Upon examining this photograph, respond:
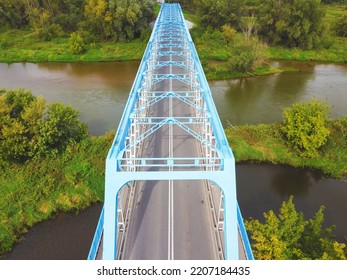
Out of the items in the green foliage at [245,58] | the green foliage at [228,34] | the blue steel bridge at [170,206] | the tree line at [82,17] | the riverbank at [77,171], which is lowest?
the riverbank at [77,171]

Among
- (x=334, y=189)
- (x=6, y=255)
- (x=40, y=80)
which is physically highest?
(x=40, y=80)

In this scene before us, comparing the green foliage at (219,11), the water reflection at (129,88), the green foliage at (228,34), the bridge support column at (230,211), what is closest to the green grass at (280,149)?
the water reflection at (129,88)

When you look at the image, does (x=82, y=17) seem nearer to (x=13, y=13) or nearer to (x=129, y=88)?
(x=13, y=13)

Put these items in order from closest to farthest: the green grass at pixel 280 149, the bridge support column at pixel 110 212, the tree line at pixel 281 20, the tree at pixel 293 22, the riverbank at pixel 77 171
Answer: the bridge support column at pixel 110 212 → the riverbank at pixel 77 171 → the green grass at pixel 280 149 → the tree at pixel 293 22 → the tree line at pixel 281 20

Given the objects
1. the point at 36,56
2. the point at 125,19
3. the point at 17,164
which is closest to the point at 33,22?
the point at 36,56

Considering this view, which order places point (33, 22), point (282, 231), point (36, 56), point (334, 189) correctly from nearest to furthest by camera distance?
point (282, 231), point (334, 189), point (36, 56), point (33, 22)

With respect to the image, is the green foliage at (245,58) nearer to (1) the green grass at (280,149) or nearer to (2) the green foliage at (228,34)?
(2) the green foliage at (228,34)

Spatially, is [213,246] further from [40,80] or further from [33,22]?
[33,22]
